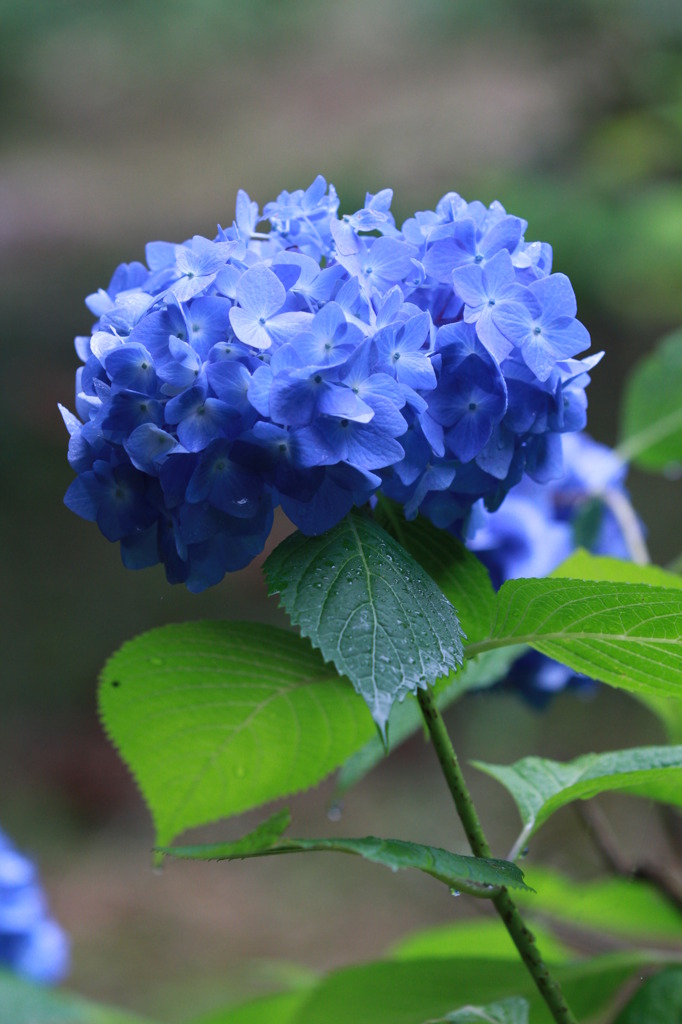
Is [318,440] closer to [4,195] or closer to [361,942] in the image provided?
[361,942]

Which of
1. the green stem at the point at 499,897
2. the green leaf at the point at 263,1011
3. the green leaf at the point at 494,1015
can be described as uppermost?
the green stem at the point at 499,897

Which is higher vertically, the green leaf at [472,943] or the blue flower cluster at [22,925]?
the green leaf at [472,943]

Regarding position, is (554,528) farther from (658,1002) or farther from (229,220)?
(229,220)

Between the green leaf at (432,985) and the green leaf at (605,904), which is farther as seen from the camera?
the green leaf at (605,904)

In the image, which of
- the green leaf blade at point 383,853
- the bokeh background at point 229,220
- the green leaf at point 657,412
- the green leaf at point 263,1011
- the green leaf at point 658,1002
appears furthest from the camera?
the bokeh background at point 229,220

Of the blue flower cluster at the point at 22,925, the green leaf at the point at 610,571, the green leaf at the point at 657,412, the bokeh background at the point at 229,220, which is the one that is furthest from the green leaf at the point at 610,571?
the bokeh background at the point at 229,220

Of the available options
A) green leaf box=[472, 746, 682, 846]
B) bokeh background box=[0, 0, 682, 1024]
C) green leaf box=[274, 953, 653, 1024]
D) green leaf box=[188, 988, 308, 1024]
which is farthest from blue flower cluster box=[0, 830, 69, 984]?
bokeh background box=[0, 0, 682, 1024]

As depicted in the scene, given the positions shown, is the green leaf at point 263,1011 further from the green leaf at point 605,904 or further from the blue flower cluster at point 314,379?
the blue flower cluster at point 314,379
